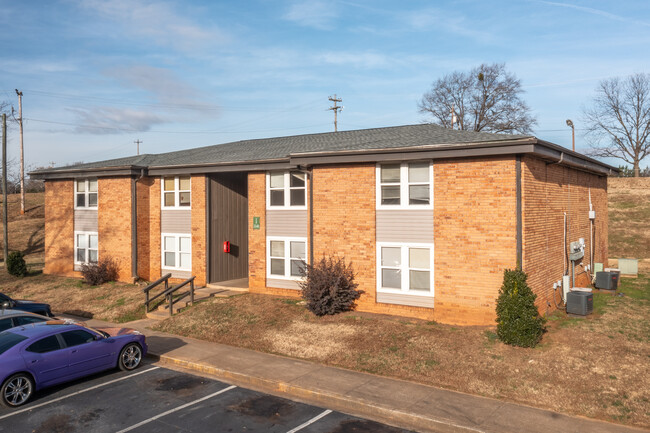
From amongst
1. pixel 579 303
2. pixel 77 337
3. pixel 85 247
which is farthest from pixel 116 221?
pixel 579 303

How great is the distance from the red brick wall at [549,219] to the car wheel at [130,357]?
10378 mm

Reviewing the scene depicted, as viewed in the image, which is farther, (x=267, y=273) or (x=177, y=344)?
(x=267, y=273)

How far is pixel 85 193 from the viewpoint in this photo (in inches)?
926

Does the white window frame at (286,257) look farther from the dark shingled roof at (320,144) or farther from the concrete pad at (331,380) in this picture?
the concrete pad at (331,380)

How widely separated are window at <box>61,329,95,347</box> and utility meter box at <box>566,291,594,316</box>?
13266 mm

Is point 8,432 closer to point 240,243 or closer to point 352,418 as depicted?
point 352,418

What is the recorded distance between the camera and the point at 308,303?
49.8ft

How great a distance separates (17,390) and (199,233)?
11303 mm

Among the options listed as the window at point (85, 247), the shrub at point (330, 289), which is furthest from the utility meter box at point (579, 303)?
the window at point (85, 247)

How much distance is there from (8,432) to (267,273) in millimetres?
10801

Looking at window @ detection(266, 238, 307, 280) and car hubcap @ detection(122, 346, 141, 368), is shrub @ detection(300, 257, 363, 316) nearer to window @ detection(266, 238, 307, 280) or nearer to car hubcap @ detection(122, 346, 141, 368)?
window @ detection(266, 238, 307, 280)

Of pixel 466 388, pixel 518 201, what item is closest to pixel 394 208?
pixel 518 201

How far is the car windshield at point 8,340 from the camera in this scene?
955 centimetres

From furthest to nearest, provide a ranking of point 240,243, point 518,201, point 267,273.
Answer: point 240,243 < point 267,273 < point 518,201
